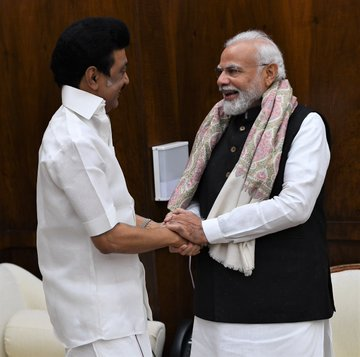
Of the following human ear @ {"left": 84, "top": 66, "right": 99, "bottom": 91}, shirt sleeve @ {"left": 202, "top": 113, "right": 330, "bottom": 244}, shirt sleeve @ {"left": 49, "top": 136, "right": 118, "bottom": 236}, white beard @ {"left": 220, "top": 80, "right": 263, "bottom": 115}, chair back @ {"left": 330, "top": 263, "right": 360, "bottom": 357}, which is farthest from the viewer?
chair back @ {"left": 330, "top": 263, "right": 360, "bottom": 357}

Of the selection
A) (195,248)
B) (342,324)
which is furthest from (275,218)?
(342,324)

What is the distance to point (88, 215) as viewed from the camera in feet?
6.36

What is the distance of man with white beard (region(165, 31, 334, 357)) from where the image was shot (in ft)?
7.52

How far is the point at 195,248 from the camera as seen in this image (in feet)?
7.87

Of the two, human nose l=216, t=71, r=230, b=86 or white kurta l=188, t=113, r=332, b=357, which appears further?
human nose l=216, t=71, r=230, b=86

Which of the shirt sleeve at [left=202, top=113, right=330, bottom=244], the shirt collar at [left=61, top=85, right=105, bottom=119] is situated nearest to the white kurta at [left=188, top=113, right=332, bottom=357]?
the shirt sleeve at [left=202, top=113, right=330, bottom=244]

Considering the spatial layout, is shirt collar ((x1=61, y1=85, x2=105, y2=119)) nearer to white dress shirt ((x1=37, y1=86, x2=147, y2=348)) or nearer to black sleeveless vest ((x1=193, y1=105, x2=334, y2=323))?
white dress shirt ((x1=37, y1=86, x2=147, y2=348))

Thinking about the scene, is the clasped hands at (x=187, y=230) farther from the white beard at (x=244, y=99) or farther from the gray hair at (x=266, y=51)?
the gray hair at (x=266, y=51)

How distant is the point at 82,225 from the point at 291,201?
661 millimetres

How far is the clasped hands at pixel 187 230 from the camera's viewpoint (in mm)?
2348

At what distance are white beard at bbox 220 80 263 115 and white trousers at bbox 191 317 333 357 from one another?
2.34ft

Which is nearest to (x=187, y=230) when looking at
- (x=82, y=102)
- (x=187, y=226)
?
(x=187, y=226)

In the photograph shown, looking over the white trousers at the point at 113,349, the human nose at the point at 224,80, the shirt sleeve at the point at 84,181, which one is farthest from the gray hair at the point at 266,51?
the white trousers at the point at 113,349

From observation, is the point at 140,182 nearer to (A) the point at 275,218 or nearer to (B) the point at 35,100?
(B) the point at 35,100
